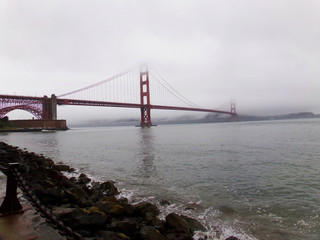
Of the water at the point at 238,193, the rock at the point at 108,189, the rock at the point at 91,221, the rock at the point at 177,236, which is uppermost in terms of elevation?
the rock at the point at 91,221

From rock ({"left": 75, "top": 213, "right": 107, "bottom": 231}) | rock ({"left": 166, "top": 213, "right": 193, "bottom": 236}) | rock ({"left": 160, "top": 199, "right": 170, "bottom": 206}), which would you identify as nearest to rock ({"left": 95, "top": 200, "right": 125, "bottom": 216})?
rock ({"left": 75, "top": 213, "right": 107, "bottom": 231})

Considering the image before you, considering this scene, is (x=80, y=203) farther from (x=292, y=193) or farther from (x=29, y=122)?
(x=29, y=122)

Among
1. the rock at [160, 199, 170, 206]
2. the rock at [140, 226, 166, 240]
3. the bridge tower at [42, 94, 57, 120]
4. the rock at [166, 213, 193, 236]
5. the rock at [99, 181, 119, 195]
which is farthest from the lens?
the bridge tower at [42, 94, 57, 120]

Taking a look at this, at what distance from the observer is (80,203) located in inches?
170

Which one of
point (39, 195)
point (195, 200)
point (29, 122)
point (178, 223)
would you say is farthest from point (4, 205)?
point (29, 122)

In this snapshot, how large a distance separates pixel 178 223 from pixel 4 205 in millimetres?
2697

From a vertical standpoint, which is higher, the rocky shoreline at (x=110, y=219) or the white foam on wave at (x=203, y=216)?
the rocky shoreline at (x=110, y=219)

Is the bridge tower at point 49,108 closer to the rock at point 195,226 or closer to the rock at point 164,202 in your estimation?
the rock at point 164,202

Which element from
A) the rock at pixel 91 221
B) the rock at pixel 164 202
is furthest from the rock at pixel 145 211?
the rock at pixel 164 202

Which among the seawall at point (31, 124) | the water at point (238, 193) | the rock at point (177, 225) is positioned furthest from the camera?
the seawall at point (31, 124)

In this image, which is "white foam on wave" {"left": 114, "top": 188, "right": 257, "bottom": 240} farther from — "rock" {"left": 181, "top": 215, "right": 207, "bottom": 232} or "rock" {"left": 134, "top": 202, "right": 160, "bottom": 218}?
"rock" {"left": 134, "top": 202, "right": 160, "bottom": 218}

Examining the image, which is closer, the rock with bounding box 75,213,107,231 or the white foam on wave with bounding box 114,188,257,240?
the rock with bounding box 75,213,107,231

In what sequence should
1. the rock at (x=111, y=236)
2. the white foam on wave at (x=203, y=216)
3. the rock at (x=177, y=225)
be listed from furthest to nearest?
the white foam on wave at (x=203, y=216) < the rock at (x=177, y=225) < the rock at (x=111, y=236)

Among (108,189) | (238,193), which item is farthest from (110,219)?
(238,193)
